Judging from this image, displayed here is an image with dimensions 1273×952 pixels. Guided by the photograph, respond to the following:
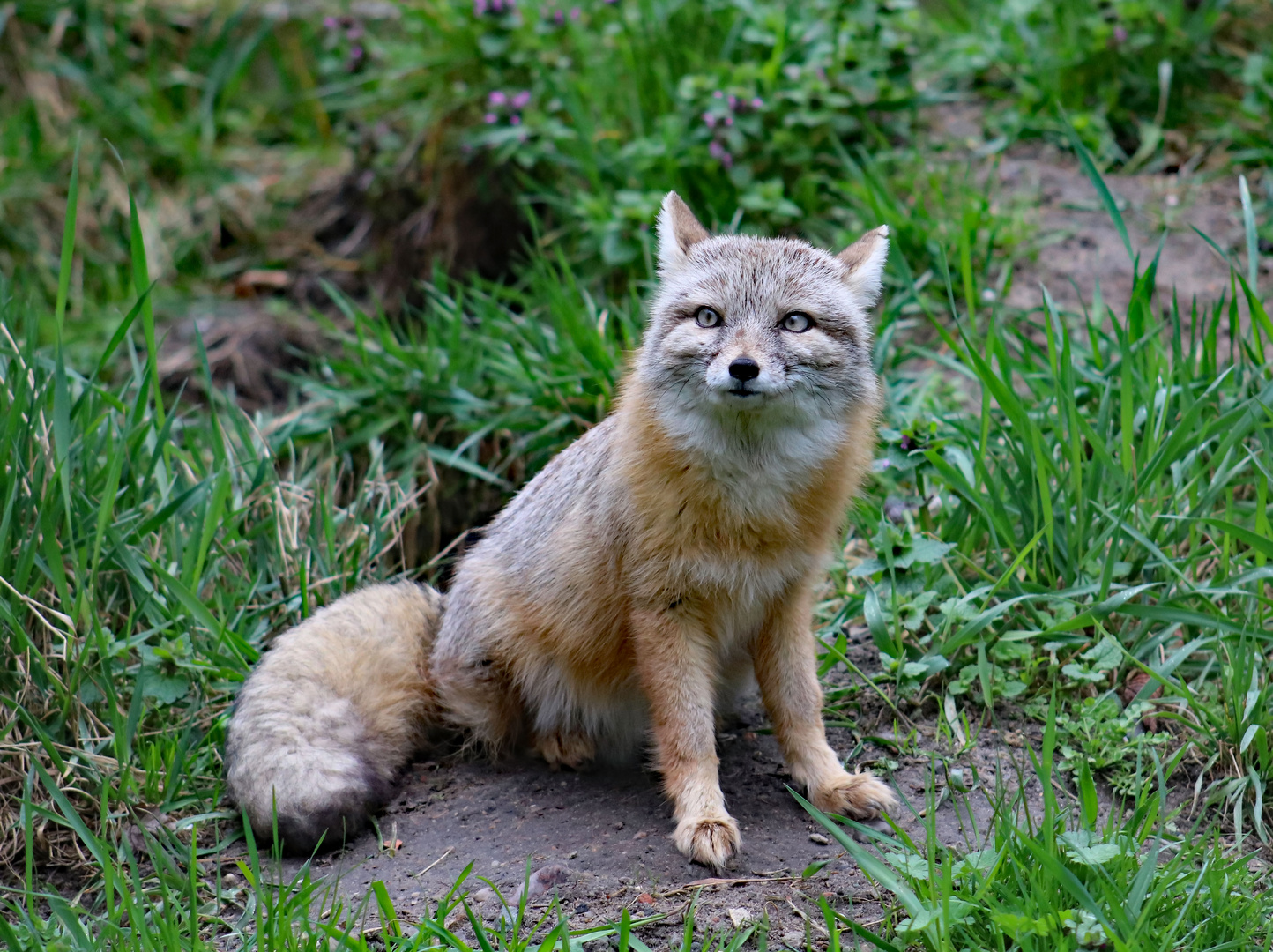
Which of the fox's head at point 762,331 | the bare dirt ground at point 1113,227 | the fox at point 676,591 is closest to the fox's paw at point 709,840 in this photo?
the fox at point 676,591

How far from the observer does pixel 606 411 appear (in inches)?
196

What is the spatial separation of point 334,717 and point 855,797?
5.17 ft

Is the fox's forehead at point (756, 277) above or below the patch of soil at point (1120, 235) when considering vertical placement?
above

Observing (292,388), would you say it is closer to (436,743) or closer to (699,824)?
(436,743)

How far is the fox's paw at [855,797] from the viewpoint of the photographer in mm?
3266

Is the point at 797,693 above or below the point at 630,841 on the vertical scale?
above

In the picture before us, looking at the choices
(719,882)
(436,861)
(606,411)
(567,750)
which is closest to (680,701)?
(719,882)

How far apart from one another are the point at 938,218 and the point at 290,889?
4.22 metres

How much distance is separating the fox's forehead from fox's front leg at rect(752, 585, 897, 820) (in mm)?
876

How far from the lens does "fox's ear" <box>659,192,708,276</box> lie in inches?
141

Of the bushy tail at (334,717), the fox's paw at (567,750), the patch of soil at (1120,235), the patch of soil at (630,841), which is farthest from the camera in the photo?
the patch of soil at (1120,235)

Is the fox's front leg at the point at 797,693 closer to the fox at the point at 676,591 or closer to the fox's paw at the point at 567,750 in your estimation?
the fox at the point at 676,591

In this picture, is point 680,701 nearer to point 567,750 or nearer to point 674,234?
point 567,750

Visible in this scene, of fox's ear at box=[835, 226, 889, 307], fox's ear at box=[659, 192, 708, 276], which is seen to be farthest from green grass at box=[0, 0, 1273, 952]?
fox's ear at box=[659, 192, 708, 276]
